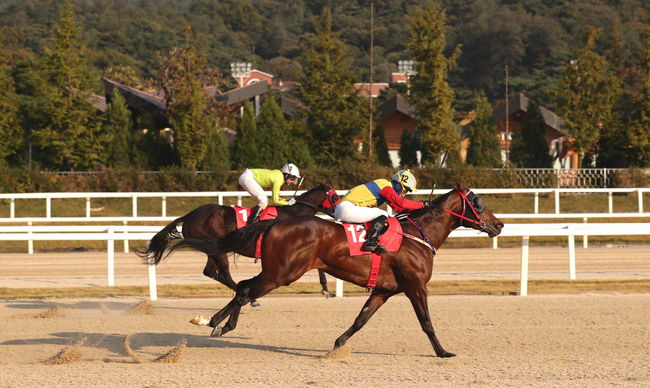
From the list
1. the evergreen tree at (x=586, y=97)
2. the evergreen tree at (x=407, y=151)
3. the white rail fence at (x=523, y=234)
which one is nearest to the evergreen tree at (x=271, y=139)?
the evergreen tree at (x=407, y=151)

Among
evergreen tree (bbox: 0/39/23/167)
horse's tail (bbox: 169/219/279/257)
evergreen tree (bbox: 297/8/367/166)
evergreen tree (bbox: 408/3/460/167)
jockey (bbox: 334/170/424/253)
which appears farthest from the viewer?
evergreen tree (bbox: 0/39/23/167)

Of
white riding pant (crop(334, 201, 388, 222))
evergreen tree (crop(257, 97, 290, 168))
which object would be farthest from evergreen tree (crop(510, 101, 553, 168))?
white riding pant (crop(334, 201, 388, 222))

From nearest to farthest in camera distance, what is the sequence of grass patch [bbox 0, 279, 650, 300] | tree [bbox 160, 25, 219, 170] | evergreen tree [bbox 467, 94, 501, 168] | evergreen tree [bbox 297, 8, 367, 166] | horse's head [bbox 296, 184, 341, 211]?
horse's head [bbox 296, 184, 341, 211]
grass patch [bbox 0, 279, 650, 300]
tree [bbox 160, 25, 219, 170]
evergreen tree [bbox 297, 8, 367, 166]
evergreen tree [bbox 467, 94, 501, 168]

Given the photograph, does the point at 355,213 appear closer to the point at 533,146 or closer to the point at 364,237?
the point at 364,237

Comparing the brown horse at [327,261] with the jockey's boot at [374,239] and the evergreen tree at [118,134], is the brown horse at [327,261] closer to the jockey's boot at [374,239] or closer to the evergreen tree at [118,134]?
the jockey's boot at [374,239]

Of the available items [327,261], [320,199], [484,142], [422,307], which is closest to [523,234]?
[320,199]

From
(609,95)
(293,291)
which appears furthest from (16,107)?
(293,291)

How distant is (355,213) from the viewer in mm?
7383

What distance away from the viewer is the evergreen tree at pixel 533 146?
28719mm

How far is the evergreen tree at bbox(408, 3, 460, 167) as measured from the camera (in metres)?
27.0

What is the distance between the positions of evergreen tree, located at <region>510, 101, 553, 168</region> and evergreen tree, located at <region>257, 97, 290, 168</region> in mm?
7361

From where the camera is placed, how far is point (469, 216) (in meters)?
7.68

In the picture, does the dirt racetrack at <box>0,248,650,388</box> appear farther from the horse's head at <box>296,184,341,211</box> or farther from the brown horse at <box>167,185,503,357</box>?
the horse's head at <box>296,184,341,211</box>

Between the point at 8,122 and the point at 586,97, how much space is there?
57.0 feet
